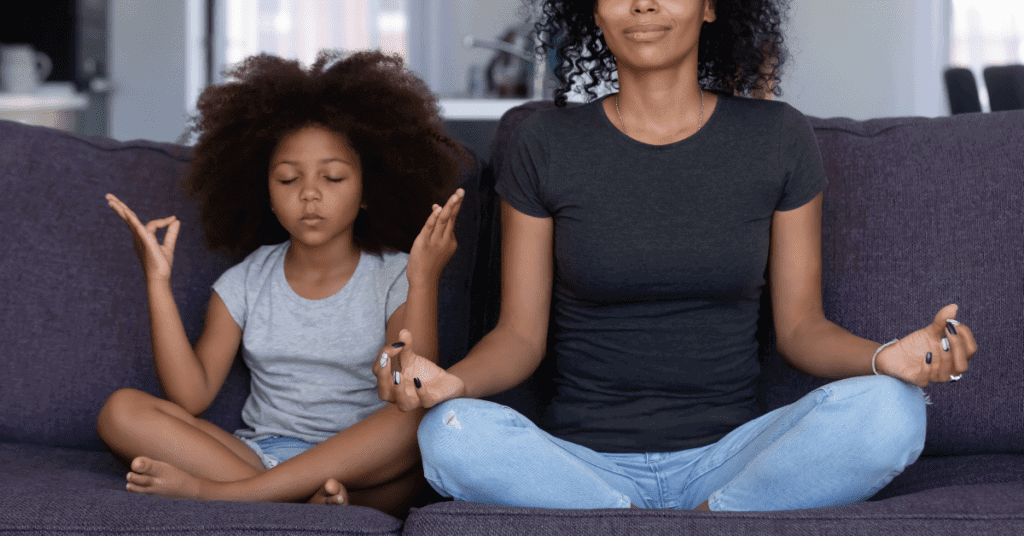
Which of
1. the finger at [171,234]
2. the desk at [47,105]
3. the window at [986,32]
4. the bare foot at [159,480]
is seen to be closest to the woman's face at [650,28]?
the finger at [171,234]

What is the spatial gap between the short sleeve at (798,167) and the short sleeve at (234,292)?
87 cm

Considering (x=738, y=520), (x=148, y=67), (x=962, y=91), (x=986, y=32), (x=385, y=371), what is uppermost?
(x=986, y=32)

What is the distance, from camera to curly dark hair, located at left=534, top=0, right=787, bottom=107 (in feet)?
4.55

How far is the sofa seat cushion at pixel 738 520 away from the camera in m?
0.91

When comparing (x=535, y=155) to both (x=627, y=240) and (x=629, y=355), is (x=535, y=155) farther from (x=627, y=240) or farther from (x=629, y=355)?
(x=629, y=355)

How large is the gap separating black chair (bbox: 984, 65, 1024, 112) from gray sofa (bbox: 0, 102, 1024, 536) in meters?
1.62

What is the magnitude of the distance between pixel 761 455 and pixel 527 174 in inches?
21.3

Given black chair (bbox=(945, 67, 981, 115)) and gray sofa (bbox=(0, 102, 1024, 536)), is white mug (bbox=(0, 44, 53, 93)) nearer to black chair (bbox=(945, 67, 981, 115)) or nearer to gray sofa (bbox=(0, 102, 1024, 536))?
gray sofa (bbox=(0, 102, 1024, 536))

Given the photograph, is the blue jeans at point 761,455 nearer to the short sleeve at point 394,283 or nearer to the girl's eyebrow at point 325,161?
the short sleeve at point 394,283

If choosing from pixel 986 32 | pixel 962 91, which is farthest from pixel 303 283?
pixel 986 32

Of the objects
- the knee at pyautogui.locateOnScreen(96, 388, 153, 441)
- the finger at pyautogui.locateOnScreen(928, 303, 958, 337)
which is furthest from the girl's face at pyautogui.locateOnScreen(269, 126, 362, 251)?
the finger at pyautogui.locateOnScreen(928, 303, 958, 337)

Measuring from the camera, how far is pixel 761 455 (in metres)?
1.01

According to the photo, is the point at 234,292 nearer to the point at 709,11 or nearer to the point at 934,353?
the point at 709,11

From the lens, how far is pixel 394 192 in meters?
1.51
